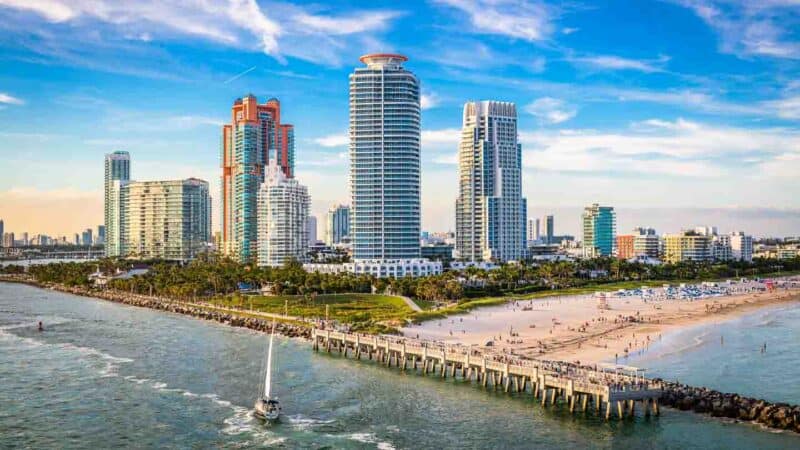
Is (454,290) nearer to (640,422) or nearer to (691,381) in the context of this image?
(691,381)

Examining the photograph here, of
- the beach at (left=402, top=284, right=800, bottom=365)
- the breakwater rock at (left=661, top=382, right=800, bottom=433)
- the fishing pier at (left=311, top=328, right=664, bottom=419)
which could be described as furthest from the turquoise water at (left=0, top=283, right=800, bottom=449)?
the beach at (left=402, top=284, right=800, bottom=365)

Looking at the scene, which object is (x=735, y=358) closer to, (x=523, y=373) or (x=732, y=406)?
(x=732, y=406)

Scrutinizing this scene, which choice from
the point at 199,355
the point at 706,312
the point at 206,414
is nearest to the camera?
the point at 206,414

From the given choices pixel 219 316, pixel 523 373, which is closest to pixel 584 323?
pixel 523 373

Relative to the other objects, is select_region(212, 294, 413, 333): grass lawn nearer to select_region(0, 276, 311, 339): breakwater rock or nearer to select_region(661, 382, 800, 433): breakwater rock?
select_region(0, 276, 311, 339): breakwater rock

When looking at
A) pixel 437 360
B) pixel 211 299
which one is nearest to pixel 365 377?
pixel 437 360

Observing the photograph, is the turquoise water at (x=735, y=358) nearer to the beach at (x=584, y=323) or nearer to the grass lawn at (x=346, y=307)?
the beach at (x=584, y=323)

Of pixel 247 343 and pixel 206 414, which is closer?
pixel 206 414

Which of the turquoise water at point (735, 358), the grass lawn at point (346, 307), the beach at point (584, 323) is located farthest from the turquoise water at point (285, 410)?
the grass lawn at point (346, 307)
